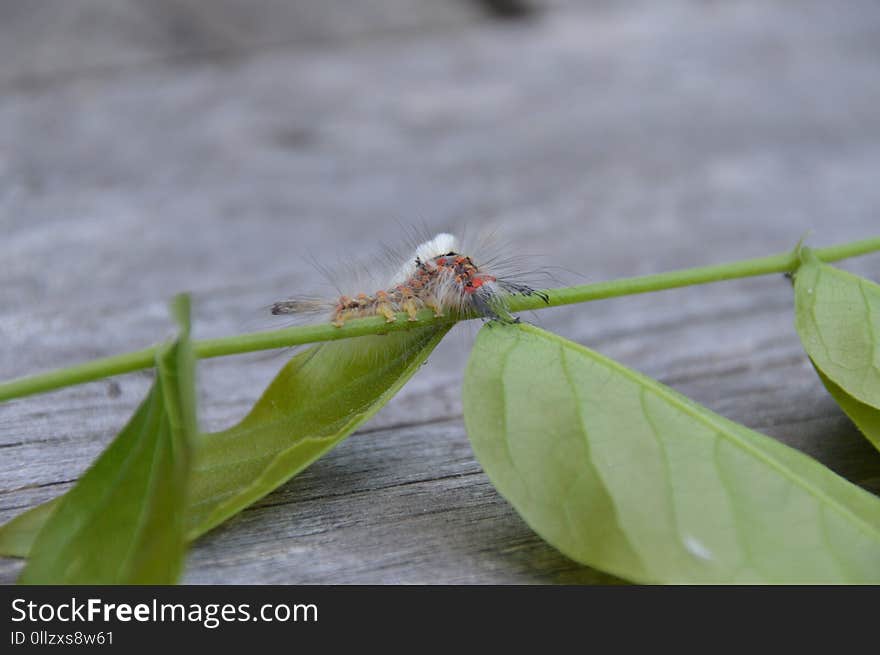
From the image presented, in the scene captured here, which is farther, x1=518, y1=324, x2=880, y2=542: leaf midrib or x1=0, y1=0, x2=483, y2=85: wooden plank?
x1=0, y1=0, x2=483, y2=85: wooden plank

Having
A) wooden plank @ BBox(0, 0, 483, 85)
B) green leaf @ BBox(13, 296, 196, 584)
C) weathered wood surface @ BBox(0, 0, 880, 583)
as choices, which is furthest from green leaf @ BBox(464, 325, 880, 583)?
wooden plank @ BBox(0, 0, 483, 85)

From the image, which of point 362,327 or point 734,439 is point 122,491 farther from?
point 734,439

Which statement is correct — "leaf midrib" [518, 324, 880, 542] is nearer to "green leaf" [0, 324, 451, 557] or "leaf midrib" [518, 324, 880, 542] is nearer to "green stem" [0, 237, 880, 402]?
"green stem" [0, 237, 880, 402]

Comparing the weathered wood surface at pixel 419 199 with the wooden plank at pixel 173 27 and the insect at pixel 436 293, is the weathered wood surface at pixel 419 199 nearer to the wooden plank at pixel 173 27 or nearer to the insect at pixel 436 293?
the wooden plank at pixel 173 27

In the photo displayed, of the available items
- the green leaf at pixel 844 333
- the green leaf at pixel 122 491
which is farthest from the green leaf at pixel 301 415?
the green leaf at pixel 844 333
